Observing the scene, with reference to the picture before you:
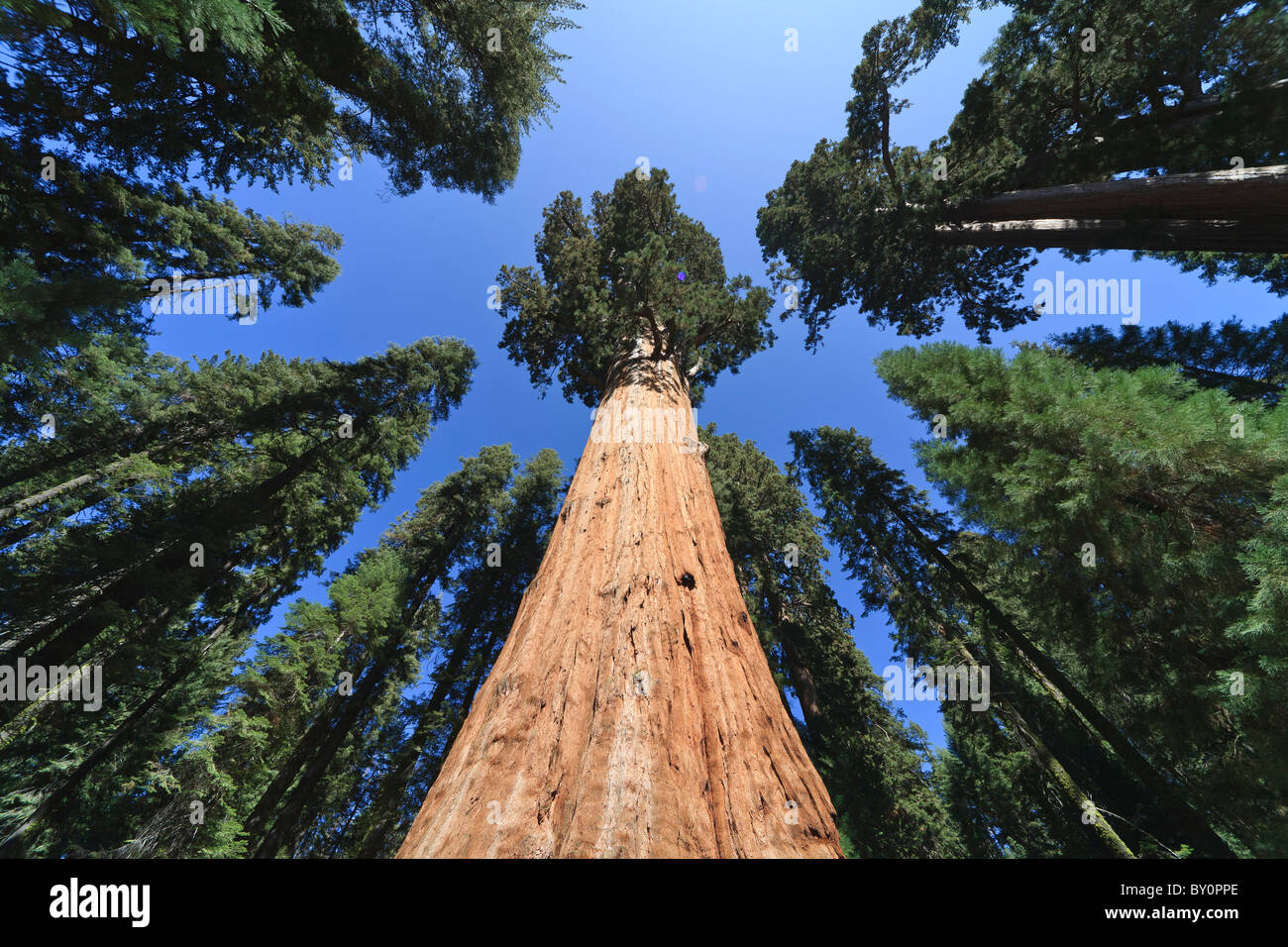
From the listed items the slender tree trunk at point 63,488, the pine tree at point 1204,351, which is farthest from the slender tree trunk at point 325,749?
the pine tree at point 1204,351

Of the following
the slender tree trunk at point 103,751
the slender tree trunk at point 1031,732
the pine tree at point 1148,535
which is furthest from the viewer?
the slender tree trunk at point 103,751

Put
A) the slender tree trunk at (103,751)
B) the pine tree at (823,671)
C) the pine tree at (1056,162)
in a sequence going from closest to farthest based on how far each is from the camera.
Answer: the pine tree at (1056,162), the slender tree trunk at (103,751), the pine tree at (823,671)

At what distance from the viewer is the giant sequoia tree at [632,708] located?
4.55 ft

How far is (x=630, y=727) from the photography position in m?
1.69

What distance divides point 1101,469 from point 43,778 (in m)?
15.9

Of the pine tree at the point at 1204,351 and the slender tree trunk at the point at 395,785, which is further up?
the pine tree at the point at 1204,351

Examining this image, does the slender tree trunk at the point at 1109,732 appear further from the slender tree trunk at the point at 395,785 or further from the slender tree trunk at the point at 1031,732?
the slender tree trunk at the point at 395,785

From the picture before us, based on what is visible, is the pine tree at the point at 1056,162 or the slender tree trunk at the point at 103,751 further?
the slender tree trunk at the point at 103,751

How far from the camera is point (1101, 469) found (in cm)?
390

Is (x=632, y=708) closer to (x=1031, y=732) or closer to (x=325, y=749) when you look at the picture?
(x=1031, y=732)

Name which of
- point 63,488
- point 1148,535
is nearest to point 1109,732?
point 1148,535

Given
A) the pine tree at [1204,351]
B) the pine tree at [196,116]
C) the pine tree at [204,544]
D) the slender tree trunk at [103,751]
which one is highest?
the pine tree at [196,116]

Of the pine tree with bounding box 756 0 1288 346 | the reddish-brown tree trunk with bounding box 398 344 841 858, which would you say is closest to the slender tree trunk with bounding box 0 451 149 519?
the reddish-brown tree trunk with bounding box 398 344 841 858

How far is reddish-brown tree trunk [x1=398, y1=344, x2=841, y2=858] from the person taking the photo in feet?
4.50
